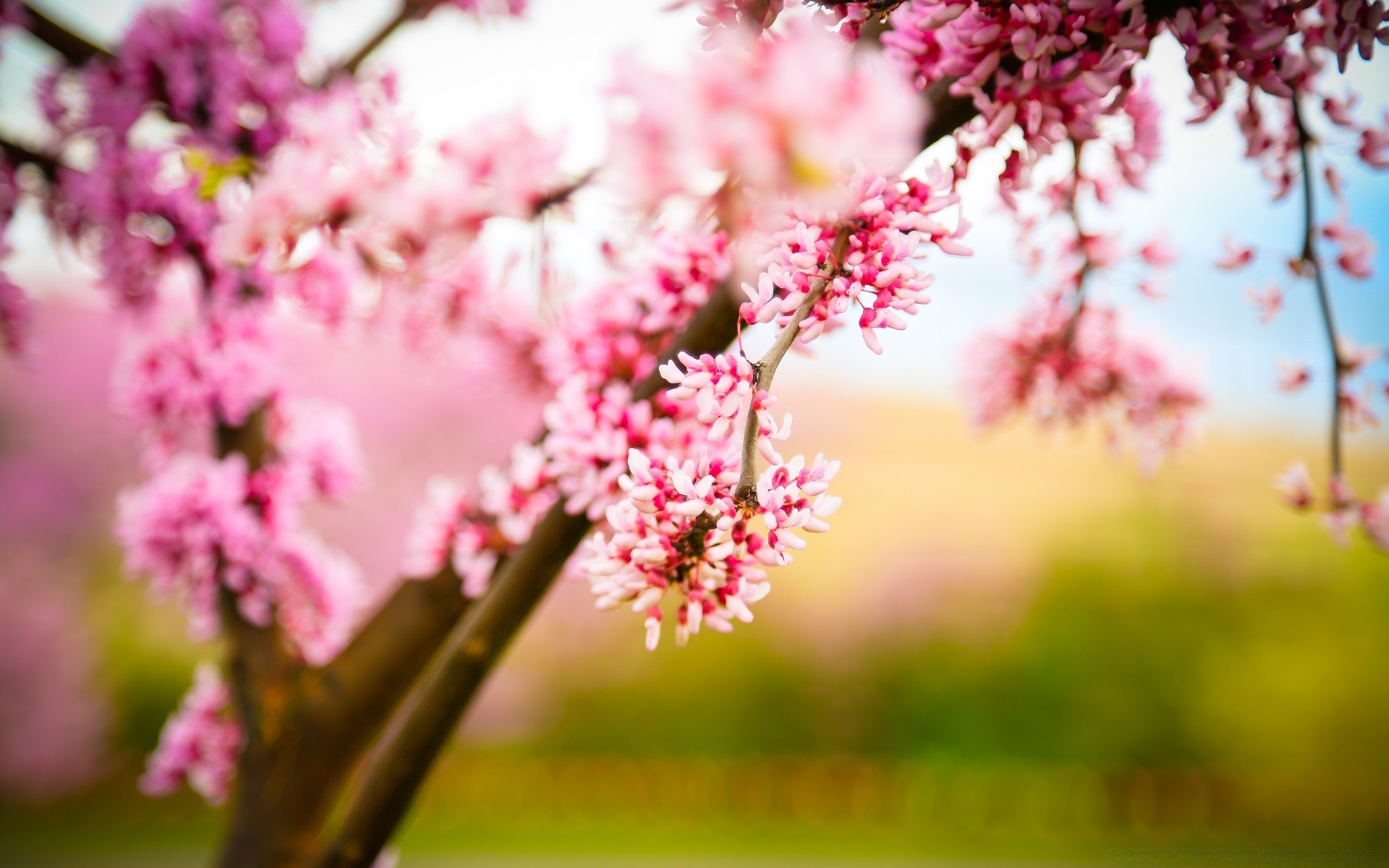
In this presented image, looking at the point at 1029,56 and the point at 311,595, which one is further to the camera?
the point at 311,595

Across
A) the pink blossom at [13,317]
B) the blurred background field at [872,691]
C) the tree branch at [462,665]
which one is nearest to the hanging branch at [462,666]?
the tree branch at [462,665]

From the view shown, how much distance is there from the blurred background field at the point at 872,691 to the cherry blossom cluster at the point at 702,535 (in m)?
7.15

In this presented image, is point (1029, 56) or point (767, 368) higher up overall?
point (1029, 56)

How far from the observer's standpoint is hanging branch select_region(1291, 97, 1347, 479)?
1.27 meters

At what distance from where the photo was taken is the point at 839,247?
0.86 meters

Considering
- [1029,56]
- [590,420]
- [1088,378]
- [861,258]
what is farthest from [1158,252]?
[590,420]

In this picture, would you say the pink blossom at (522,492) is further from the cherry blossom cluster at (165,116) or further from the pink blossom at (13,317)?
the pink blossom at (13,317)

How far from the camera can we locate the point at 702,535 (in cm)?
83

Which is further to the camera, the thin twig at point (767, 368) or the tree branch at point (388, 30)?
the tree branch at point (388, 30)

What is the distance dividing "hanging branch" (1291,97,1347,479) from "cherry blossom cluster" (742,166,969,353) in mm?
781

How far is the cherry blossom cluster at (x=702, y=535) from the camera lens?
79 centimetres

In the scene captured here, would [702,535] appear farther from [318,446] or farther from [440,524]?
[318,446]

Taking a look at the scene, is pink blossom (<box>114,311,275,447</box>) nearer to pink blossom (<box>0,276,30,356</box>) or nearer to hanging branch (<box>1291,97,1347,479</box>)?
pink blossom (<box>0,276,30,356</box>)

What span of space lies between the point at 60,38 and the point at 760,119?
2.10 m
